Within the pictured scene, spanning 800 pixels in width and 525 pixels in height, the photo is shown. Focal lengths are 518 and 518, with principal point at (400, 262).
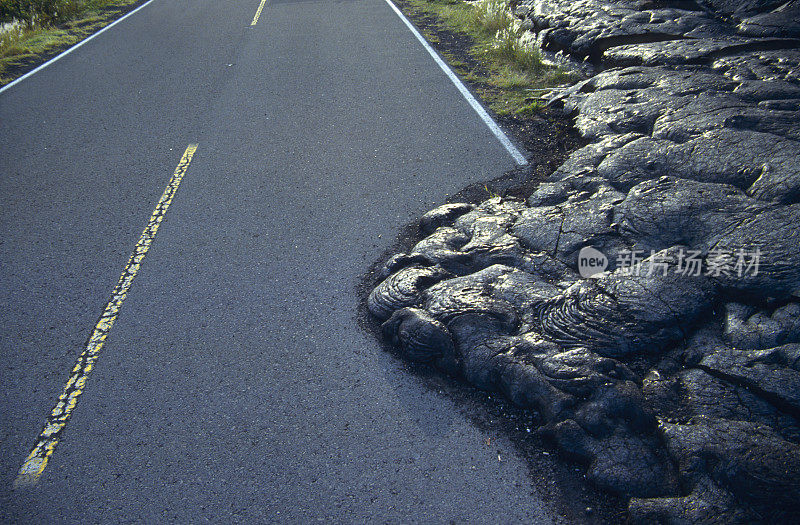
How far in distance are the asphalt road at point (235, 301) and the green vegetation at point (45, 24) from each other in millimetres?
3110

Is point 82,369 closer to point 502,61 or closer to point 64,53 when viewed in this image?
point 502,61

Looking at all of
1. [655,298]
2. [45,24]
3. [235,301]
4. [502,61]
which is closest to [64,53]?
[45,24]

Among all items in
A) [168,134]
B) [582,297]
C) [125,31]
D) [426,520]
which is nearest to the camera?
[426,520]

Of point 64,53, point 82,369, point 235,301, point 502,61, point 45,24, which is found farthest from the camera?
point 45,24

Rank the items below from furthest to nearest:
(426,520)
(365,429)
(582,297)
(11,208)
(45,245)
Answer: (11,208), (45,245), (582,297), (365,429), (426,520)

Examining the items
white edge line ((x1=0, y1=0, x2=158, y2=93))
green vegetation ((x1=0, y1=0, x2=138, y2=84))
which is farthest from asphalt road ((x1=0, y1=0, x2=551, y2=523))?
green vegetation ((x1=0, y1=0, x2=138, y2=84))

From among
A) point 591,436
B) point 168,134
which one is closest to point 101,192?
point 168,134

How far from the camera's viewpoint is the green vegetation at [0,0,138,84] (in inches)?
458

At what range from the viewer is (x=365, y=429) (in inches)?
134

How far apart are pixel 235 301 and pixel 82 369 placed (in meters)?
1.23

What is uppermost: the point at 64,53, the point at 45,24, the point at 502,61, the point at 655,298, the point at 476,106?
the point at 45,24

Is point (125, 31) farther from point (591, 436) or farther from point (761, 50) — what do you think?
point (591, 436)

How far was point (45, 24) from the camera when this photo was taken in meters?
13.8

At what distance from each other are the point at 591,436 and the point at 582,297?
103cm
